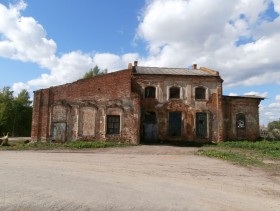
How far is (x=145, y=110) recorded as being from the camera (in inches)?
923

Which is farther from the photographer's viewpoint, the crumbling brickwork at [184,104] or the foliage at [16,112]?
the foliage at [16,112]

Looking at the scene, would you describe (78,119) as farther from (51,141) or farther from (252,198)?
(252,198)

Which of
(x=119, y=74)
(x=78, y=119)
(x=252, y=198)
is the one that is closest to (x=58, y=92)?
(x=78, y=119)

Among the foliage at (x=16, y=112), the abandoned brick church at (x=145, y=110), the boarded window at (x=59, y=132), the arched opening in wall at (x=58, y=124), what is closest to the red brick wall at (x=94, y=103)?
the abandoned brick church at (x=145, y=110)

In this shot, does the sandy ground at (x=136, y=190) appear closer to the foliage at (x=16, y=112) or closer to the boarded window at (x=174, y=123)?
the boarded window at (x=174, y=123)

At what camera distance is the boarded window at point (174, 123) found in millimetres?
23641

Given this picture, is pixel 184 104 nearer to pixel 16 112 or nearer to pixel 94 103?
pixel 94 103

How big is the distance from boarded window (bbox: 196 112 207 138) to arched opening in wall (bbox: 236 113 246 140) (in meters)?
3.67

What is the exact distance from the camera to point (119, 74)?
21734mm

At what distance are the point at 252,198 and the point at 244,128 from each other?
1998cm

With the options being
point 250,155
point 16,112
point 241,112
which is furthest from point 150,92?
point 16,112

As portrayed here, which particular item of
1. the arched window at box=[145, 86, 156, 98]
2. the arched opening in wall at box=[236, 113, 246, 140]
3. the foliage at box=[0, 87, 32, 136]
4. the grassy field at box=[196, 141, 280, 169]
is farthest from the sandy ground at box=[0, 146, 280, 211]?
the foliage at box=[0, 87, 32, 136]

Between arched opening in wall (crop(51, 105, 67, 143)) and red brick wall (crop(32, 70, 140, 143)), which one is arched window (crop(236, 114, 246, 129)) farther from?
arched opening in wall (crop(51, 105, 67, 143))

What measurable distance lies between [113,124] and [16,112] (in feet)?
105
